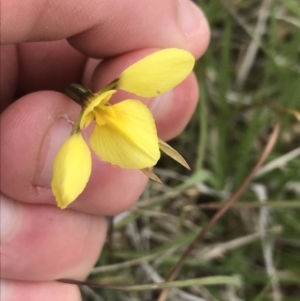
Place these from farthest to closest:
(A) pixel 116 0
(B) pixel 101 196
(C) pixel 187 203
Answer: (C) pixel 187 203
(B) pixel 101 196
(A) pixel 116 0

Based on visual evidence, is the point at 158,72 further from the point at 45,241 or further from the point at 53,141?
the point at 45,241

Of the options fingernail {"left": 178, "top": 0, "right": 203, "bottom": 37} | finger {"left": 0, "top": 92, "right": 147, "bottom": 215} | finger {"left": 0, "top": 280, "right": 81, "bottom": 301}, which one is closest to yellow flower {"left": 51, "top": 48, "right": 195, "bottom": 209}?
finger {"left": 0, "top": 92, "right": 147, "bottom": 215}

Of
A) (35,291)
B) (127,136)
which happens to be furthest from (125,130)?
(35,291)

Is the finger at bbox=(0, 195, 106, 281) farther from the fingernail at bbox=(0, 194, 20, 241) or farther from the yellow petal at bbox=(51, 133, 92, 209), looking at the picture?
the yellow petal at bbox=(51, 133, 92, 209)

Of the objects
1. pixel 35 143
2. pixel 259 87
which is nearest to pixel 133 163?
pixel 35 143

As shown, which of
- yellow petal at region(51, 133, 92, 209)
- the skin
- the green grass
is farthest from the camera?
the green grass

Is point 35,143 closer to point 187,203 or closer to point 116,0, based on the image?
point 116,0
